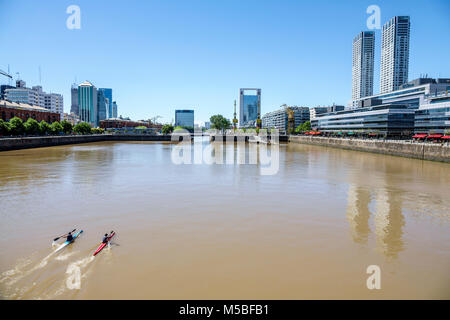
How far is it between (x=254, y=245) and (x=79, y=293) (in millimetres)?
5200

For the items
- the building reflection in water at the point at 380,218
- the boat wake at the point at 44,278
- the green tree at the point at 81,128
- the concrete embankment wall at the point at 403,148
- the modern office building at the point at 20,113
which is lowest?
the boat wake at the point at 44,278

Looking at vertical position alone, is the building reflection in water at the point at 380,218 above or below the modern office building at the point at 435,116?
below

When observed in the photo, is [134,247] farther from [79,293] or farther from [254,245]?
[254,245]

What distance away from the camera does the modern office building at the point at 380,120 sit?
9656 centimetres

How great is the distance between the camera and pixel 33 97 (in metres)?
151

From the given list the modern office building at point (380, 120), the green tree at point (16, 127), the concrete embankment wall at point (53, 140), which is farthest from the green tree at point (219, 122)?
the green tree at point (16, 127)

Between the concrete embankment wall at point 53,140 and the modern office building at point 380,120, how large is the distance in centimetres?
7224

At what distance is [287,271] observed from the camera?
27.1ft

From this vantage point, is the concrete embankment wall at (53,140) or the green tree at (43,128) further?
the green tree at (43,128)

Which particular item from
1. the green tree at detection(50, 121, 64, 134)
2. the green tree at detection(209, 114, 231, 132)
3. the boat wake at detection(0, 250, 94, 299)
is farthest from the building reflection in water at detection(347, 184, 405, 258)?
the green tree at detection(209, 114, 231, 132)

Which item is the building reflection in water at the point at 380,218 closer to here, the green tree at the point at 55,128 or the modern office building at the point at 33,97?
the green tree at the point at 55,128

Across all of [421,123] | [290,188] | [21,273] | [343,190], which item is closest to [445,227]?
[343,190]

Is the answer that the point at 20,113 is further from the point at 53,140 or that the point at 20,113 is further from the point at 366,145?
the point at 366,145

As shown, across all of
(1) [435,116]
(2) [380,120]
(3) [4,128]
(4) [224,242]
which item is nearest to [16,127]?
(3) [4,128]
